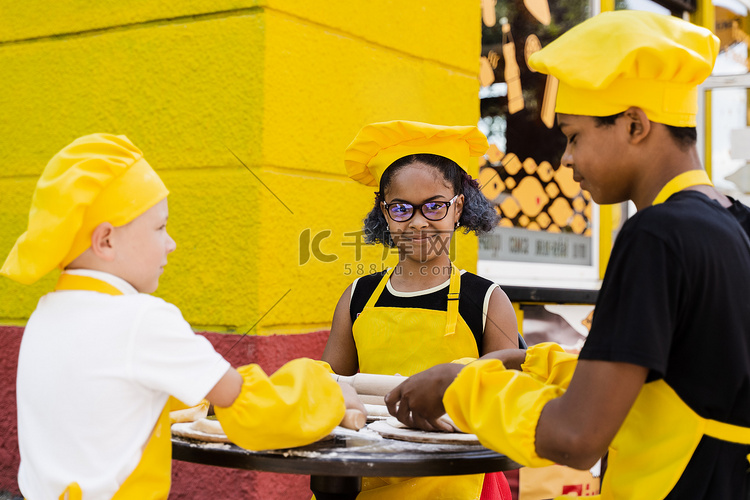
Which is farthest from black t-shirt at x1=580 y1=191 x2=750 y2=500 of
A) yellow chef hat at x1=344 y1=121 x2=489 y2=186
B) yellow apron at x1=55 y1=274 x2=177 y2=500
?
yellow chef hat at x1=344 y1=121 x2=489 y2=186

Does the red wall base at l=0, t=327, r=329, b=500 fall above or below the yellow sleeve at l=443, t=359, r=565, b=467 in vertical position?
below

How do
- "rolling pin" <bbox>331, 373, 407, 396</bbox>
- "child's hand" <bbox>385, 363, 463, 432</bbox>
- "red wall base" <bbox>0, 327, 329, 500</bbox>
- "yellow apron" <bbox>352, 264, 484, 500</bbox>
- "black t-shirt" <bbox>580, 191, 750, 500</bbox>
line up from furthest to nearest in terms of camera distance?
"red wall base" <bbox>0, 327, 329, 500</bbox>, "yellow apron" <bbox>352, 264, 484, 500</bbox>, "rolling pin" <bbox>331, 373, 407, 396</bbox>, "child's hand" <bbox>385, 363, 463, 432</bbox>, "black t-shirt" <bbox>580, 191, 750, 500</bbox>

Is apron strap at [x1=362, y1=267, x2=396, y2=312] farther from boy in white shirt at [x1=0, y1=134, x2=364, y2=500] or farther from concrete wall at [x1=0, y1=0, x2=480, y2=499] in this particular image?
boy in white shirt at [x1=0, y1=134, x2=364, y2=500]

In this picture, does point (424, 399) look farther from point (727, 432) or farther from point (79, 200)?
point (79, 200)

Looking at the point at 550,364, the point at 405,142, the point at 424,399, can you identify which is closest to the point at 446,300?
the point at 405,142

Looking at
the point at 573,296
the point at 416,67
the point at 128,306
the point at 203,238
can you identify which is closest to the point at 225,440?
the point at 128,306

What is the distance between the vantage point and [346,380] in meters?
2.06

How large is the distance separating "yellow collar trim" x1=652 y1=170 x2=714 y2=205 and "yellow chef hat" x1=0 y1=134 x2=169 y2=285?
1037 millimetres

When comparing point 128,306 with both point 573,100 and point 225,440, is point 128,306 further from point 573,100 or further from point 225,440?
point 573,100

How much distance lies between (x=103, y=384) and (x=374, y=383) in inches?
30.4

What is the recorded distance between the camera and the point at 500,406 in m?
1.49

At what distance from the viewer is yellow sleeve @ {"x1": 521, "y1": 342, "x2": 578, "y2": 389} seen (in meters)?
1.74

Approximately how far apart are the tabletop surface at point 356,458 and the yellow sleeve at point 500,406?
0.09m

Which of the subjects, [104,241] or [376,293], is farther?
[376,293]
